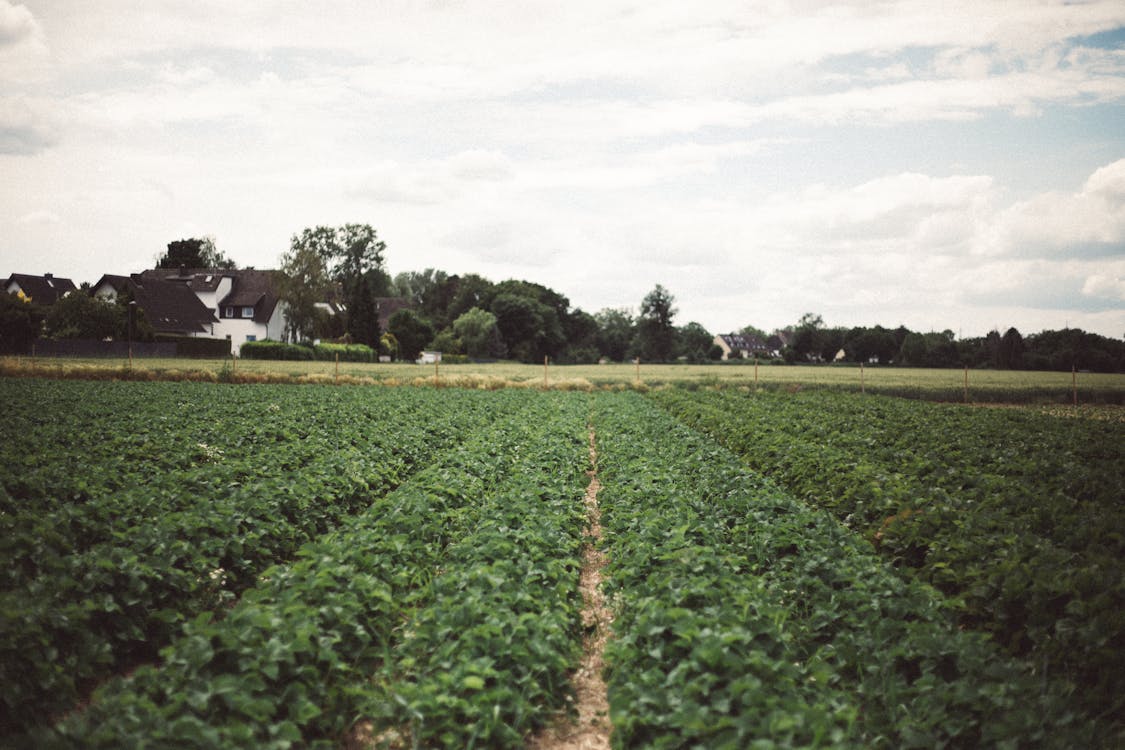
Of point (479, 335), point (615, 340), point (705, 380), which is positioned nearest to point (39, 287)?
point (479, 335)

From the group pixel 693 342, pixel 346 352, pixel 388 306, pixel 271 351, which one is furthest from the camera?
pixel 693 342

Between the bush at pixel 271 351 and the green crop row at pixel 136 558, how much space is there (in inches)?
1854

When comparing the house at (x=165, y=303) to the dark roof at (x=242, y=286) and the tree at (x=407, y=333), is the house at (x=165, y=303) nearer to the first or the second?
the dark roof at (x=242, y=286)

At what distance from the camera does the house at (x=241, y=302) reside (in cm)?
7606

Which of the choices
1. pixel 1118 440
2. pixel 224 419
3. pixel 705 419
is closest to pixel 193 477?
pixel 224 419

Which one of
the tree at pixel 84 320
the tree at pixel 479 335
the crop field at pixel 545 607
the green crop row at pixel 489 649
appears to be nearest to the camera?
the crop field at pixel 545 607

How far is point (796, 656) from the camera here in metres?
5.71

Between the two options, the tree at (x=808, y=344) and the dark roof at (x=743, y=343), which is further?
the dark roof at (x=743, y=343)

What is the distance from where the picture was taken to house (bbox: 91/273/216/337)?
6228 cm

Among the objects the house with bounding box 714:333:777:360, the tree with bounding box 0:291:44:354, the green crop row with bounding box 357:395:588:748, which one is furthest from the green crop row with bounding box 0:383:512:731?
the house with bounding box 714:333:777:360

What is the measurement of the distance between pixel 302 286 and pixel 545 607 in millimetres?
72989

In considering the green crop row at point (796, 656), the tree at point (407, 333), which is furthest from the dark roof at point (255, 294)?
the green crop row at point (796, 656)

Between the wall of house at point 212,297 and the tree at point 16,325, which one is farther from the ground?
the wall of house at point 212,297

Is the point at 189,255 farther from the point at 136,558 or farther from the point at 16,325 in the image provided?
the point at 136,558
